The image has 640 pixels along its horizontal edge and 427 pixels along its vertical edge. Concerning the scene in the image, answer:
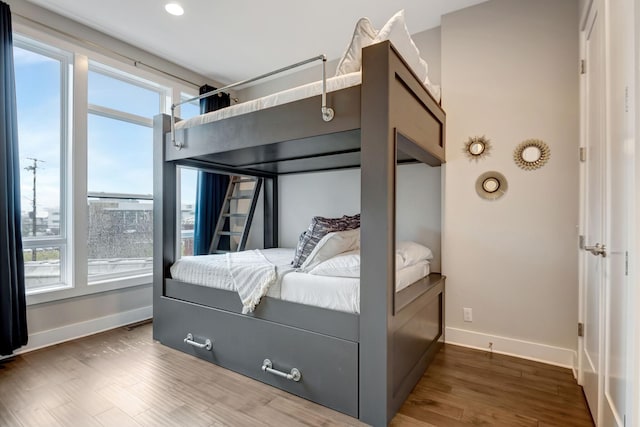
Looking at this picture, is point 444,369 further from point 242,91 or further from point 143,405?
point 242,91

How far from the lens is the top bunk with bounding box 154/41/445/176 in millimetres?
1537

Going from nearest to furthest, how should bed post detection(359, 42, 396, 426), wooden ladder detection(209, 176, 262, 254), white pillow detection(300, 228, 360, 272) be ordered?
bed post detection(359, 42, 396, 426) < white pillow detection(300, 228, 360, 272) < wooden ladder detection(209, 176, 262, 254)

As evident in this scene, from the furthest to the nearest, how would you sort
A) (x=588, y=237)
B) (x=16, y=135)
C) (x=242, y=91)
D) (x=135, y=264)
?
(x=242, y=91) < (x=135, y=264) < (x=16, y=135) < (x=588, y=237)

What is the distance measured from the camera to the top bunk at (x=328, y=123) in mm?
1537

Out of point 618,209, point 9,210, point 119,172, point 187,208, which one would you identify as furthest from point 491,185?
point 9,210

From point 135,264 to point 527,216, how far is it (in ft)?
12.1

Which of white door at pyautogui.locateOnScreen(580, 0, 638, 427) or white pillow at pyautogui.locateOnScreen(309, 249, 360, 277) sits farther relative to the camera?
white pillow at pyautogui.locateOnScreen(309, 249, 360, 277)

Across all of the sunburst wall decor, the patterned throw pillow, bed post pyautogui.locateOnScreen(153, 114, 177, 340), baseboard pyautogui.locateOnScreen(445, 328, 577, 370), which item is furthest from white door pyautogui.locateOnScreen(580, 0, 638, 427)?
bed post pyautogui.locateOnScreen(153, 114, 177, 340)

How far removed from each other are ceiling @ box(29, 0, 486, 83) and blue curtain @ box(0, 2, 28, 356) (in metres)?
0.66

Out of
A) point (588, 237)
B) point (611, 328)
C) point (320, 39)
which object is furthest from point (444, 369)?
point (320, 39)

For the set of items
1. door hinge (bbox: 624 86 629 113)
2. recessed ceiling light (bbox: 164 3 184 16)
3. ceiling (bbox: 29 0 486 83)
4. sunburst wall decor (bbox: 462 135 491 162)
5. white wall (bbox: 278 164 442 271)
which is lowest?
white wall (bbox: 278 164 442 271)

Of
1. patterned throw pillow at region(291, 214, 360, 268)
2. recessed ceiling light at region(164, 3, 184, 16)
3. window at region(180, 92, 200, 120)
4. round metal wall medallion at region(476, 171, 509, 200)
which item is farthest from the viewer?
window at region(180, 92, 200, 120)

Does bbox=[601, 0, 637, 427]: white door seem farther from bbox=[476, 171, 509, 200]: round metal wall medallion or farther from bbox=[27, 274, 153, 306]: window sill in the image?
bbox=[27, 274, 153, 306]: window sill

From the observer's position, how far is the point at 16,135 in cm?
231
